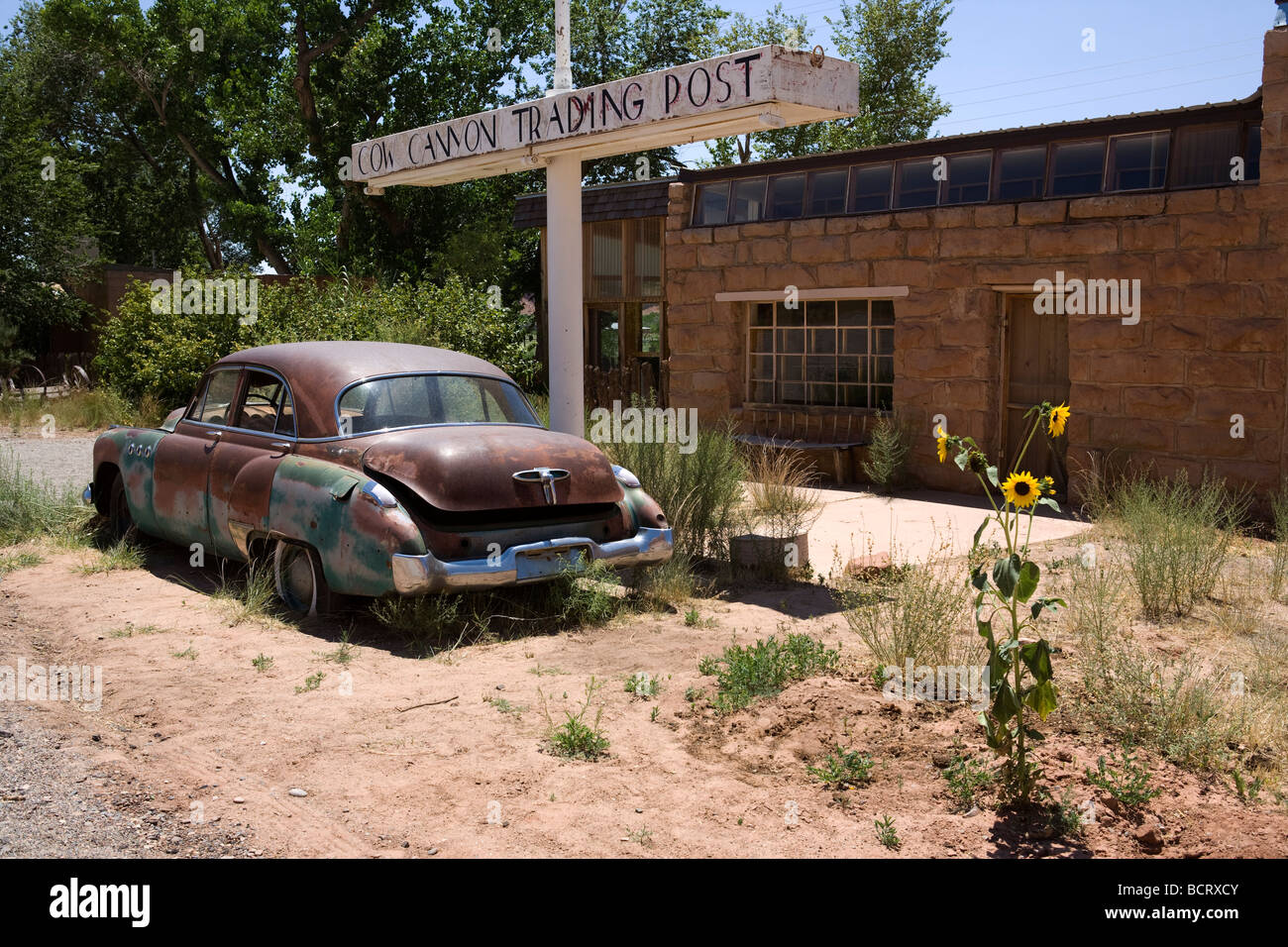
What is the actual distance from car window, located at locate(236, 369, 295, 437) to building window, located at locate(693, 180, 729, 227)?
25.4 feet

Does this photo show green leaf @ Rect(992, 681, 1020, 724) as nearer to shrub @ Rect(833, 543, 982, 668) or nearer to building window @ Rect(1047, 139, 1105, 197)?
shrub @ Rect(833, 543, 982, 668)

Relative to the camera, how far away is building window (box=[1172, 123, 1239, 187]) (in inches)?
393

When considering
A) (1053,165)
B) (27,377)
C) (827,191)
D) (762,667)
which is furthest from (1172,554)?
(27,377)

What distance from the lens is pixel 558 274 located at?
868 cm

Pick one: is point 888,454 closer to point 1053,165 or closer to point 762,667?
point 1053,165

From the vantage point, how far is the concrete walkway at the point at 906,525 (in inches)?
347

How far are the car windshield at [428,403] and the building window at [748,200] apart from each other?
6.94 m

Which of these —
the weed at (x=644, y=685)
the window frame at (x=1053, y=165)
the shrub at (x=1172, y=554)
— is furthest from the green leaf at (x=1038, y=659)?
the window frame at (x=1053, y=165)

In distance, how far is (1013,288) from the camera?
11.4 metres

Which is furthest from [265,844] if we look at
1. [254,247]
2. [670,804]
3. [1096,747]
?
[254,247]

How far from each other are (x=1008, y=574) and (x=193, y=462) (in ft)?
17.9

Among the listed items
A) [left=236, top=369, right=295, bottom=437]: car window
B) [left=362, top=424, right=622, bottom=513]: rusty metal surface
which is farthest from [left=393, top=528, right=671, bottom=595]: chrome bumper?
[left=236, top=369, right=295, bottom=437]: car window

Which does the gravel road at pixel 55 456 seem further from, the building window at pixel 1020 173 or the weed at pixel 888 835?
the building window at pixel 1020 173

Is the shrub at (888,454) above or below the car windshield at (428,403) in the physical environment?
below
